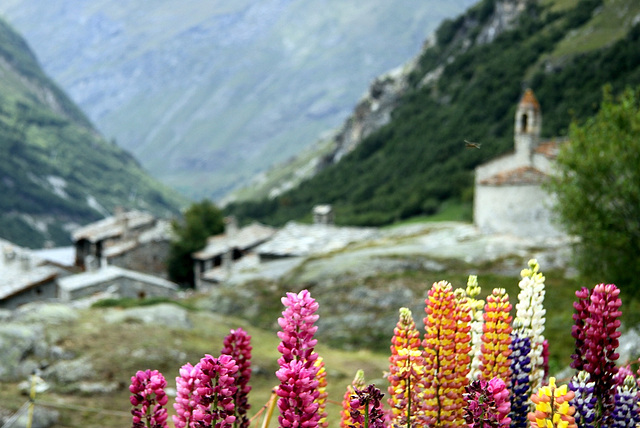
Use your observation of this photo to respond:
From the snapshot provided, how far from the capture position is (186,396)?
3.09 meters

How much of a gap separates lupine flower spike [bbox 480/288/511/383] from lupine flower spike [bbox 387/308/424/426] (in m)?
0.41

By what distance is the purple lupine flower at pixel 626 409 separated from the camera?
326cm

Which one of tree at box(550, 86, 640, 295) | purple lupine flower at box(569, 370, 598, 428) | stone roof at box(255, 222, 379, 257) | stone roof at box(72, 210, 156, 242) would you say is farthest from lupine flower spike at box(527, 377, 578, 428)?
stone roof at box(72, 210, 156, 242)

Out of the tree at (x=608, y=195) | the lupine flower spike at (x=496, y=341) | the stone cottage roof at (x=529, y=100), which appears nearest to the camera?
the lupine flower spike at (x=496, y=341)

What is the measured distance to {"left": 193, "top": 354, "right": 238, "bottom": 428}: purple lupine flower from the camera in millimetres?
2857

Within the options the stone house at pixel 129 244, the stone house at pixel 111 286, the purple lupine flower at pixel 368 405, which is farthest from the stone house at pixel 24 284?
the purple lupine flower at pixel 368 405

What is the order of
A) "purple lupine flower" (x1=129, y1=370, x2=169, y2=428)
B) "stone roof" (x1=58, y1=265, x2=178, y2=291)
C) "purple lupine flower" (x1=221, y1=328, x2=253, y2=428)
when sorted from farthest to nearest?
"stone roof" (x1=58, y1=265, x2=178, y2=291) → "purple lupine flower" (x1=221, y1=328, x2=253, y2=428) → "purple lupine flower" (x1=129, y1=370, x2=169, y2=428)

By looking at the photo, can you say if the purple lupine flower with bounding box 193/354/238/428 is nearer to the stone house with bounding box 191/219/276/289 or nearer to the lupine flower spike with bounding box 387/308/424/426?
the lupine flower spike with bounding box 387/308/424/426

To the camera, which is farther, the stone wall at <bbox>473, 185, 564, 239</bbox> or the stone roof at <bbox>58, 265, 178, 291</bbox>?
the stone roof at <bbox>58, 265, 178, 291</bbox>

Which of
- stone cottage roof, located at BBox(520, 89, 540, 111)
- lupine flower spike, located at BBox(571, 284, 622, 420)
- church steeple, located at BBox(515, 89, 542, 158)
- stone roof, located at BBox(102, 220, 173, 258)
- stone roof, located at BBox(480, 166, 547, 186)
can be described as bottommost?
lupine flower spike, located at BBox(571, 284, 622, 420)

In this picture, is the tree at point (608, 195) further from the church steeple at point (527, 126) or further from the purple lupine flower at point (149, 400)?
the church steeple at point (527, 126)

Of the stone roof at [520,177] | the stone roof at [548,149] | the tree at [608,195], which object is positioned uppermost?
the stone roof at [548,149]

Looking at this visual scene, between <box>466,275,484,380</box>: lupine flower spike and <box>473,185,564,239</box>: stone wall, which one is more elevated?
<box>473,185,564,239</box>: stone wall

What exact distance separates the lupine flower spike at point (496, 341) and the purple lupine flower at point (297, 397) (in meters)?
1.25
